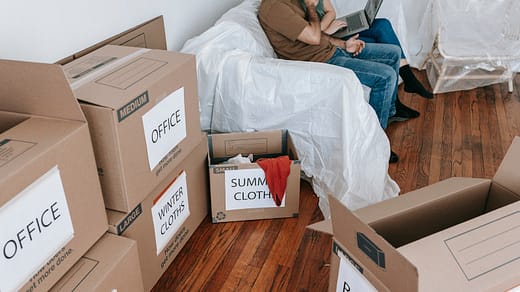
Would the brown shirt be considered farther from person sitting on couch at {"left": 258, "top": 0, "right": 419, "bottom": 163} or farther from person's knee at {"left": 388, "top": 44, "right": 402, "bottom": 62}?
person's knee at {"left": 388, "top": 44, "right": 402, "bottom": 62}

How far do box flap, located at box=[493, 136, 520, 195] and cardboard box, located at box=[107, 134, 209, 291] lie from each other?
106cm

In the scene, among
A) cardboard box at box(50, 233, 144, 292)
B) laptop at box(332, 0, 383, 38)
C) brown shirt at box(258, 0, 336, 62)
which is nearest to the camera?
cardboard box at box(50, 233, 144, 292)

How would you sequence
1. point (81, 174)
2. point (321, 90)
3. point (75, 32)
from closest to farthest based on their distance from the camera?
point (81, 174), point (75, 32), point (321, 90)

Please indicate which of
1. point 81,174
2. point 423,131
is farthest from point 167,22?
point 423,131

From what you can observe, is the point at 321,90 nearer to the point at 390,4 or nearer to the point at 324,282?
the point at 324,282

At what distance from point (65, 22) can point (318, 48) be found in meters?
1.25

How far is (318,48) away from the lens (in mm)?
2365

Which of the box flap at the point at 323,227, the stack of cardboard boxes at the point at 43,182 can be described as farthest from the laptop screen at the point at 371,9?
the stack of cardboard boxes at the point at 43,182

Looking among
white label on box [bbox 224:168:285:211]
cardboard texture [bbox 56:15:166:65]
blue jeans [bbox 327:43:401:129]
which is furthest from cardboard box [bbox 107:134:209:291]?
blue jeans [bbox 327:43:401:129]

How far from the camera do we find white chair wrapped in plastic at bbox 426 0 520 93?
3090 millimetres

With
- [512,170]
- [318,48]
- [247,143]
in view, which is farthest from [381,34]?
[512,170]

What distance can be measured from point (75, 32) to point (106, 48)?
12 centimetres

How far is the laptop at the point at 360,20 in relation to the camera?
8.19 feet

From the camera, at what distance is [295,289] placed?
1.65 metres
